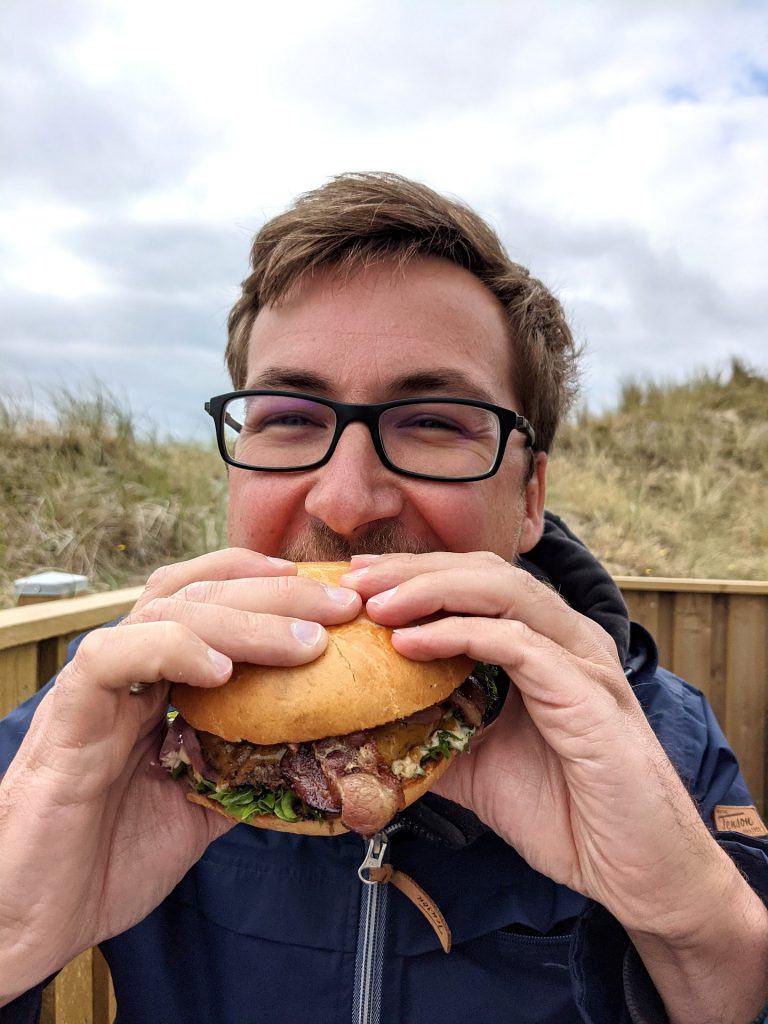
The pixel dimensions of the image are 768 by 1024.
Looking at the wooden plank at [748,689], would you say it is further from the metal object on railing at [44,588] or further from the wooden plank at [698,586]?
the metal object on railing at [44,588]

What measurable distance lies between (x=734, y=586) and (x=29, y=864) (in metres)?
4.74

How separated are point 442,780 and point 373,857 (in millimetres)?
260

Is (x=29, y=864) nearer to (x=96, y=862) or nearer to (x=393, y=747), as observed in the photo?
(x=96, y=862)

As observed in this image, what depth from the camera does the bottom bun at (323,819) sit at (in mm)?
1310

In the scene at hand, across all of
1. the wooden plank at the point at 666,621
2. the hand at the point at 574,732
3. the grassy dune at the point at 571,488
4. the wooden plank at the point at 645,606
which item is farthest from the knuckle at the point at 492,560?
the grassy dune at the point at 571,488

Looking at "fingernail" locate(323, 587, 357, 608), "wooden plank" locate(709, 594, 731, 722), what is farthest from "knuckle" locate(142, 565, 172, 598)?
"wooden plank" locate(709, 594, 731, 722)

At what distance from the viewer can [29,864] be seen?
1.17 metres

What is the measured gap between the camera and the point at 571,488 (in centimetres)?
1109

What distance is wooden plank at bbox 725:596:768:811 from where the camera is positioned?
4617mm

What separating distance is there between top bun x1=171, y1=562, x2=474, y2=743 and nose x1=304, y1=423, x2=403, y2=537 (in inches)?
16.1

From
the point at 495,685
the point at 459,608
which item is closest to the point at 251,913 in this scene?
the point at 495,685

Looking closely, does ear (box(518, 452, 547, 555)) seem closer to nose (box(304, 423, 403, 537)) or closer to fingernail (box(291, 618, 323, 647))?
nose (box(304, 423, 403, 537))

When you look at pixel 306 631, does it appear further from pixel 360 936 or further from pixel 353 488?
pixel 360 936

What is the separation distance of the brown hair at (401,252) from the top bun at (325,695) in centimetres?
125
